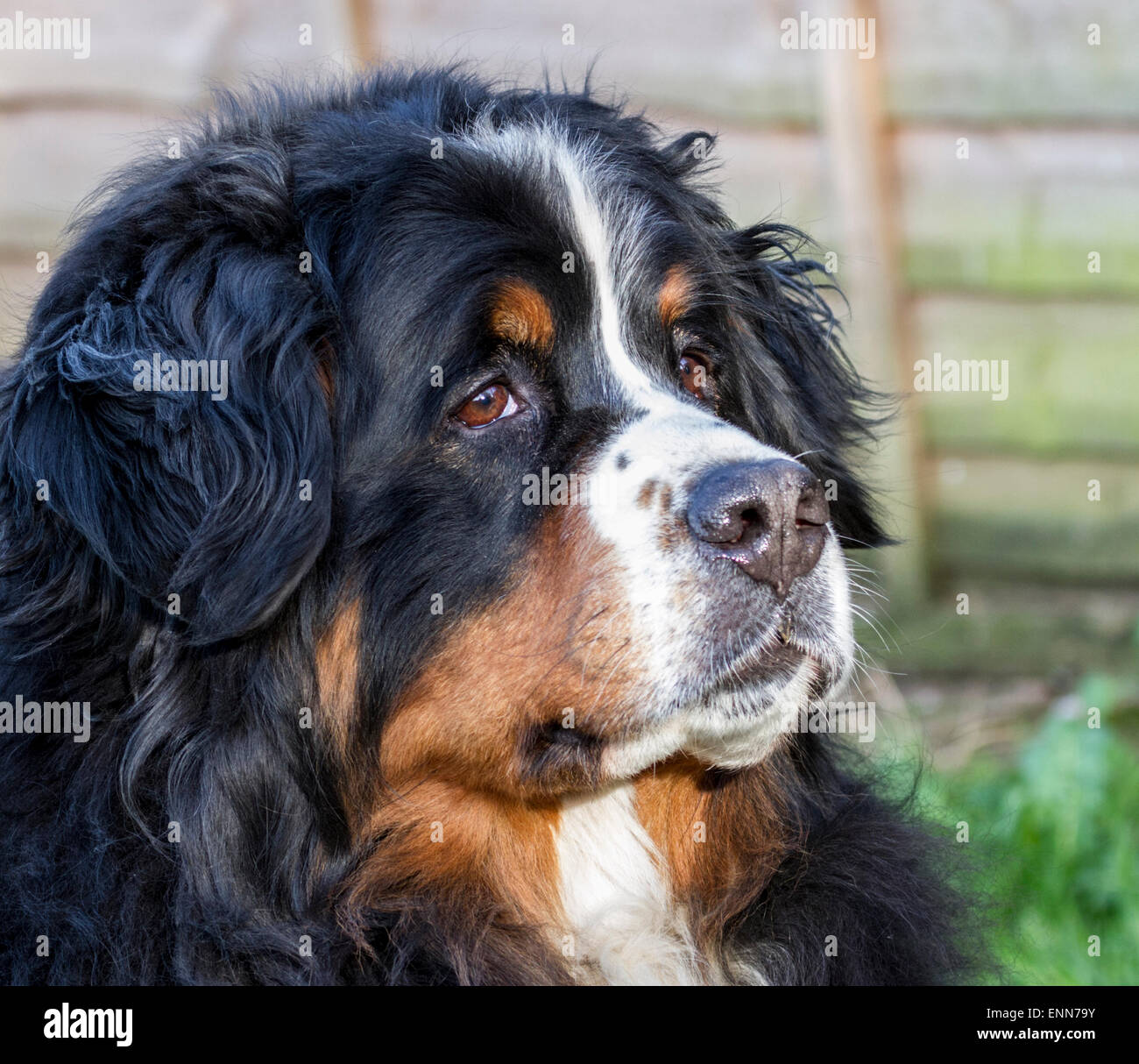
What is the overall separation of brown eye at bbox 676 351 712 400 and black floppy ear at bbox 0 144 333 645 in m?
1.00

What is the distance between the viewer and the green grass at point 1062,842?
484 cm

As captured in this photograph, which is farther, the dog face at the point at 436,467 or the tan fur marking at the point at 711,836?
the tan fur marking at the point at 711,836

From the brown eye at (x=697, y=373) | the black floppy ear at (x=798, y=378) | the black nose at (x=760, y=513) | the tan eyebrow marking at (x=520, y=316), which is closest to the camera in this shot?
the black nose at (x=760, y=513)

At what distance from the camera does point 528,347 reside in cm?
327

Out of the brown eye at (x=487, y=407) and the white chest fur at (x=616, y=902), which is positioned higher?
the brown eye at (x=487, y=407)

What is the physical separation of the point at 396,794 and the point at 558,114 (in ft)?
5.80

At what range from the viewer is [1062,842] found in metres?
5.52

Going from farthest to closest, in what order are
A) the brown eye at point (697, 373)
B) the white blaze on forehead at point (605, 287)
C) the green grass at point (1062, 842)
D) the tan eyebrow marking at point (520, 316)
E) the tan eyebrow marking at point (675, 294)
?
the green grass at point (1062, 842)
the brown eye at point (697, 373)
the tan eyebrow marking at point (675, 294)
the white blaze on forehead at point (605, 287)
the tan eyebrow marking at point (520, 316)

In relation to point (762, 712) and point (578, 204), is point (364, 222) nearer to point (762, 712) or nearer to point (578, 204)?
point (578, 204)

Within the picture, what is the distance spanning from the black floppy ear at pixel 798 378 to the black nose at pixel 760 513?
812 mm

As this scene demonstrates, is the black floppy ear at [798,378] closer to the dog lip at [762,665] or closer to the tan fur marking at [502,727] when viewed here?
the dog lip at [762,665]

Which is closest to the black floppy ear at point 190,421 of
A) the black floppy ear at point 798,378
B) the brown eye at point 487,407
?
the brown eye at point 487,407

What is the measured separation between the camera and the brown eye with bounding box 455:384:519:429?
324cm

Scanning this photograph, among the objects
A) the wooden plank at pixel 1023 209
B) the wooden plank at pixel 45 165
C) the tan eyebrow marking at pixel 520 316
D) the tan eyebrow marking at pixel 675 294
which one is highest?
the wooden plank at pixel 45 165
